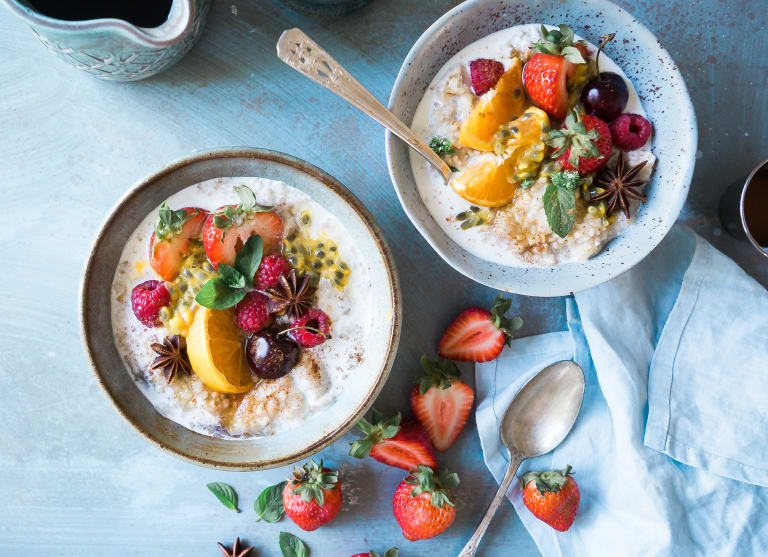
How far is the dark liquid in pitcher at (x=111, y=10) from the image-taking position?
Answer: 1304 mm

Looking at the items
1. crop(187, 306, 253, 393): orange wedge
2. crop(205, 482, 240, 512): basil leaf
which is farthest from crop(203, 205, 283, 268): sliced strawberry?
crop(205, 482, 240, 512): basil leaf

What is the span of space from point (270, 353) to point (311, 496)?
0.39m

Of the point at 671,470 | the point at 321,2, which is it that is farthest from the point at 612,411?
the point at 321,2

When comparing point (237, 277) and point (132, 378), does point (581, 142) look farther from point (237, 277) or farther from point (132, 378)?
point (132, 378)

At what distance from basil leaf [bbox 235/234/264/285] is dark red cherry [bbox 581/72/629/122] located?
29.9 inches

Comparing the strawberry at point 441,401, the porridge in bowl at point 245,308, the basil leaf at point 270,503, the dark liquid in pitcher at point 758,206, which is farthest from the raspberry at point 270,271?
the dark liquid in pitcher at point 758,206

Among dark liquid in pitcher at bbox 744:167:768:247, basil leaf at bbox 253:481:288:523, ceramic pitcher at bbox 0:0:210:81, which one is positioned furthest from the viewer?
basil leaf at bbox 253:481:288:523

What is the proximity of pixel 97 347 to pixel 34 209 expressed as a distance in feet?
1.41

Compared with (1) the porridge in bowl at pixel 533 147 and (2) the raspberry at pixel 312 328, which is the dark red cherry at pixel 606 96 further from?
(2) the raspberry at pixel 312 328

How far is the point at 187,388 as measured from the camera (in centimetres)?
144

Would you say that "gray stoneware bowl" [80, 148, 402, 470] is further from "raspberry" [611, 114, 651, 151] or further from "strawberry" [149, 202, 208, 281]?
"raspberry" [611, 114, 651, 151]

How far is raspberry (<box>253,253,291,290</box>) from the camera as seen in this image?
1.38 meters

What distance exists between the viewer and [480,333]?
5.03 feet

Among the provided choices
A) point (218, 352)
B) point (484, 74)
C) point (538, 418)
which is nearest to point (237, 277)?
point (218, 352)
